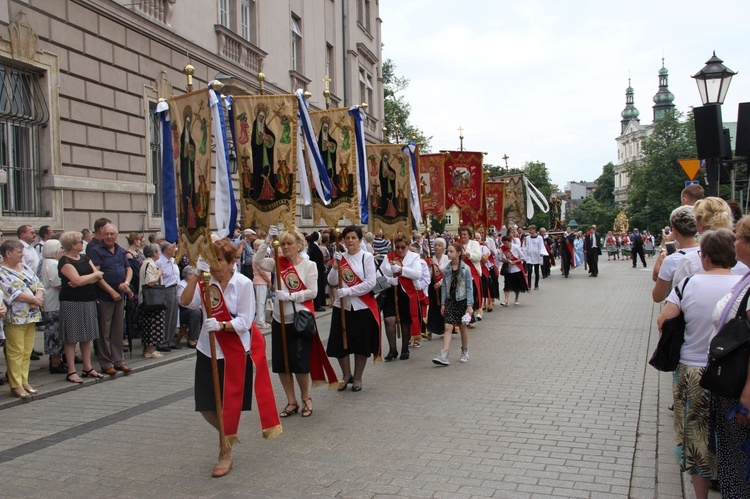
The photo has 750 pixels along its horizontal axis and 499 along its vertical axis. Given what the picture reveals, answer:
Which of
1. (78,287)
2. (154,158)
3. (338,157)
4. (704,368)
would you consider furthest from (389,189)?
(704,368)

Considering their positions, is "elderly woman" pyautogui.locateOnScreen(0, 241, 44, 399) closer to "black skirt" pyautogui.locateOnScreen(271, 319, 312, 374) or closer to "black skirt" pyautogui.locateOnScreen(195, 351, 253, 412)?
"black skirt" pyautogui.locateOnScreen(271, 319, 312, 374)

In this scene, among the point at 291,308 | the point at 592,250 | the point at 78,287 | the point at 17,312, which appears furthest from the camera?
the point at 592,250

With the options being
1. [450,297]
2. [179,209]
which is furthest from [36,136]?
[450,297]

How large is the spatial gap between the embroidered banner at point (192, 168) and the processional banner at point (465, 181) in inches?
414

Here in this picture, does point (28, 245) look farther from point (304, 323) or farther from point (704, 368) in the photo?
point (704, 368)

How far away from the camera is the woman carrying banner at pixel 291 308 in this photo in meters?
6.93

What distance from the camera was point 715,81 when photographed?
361 inches

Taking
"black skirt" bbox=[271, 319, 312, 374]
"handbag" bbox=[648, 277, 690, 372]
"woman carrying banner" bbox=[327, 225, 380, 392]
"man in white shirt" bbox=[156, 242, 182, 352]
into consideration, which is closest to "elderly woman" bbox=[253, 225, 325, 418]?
"black skirt" bbox=[271, 319, 312, 374]

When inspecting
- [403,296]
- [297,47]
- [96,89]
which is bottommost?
[403,296]

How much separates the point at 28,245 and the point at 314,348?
532cm

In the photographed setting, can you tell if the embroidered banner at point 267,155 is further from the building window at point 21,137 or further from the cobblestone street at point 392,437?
the building window at point 21,137

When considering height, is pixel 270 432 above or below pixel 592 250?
below

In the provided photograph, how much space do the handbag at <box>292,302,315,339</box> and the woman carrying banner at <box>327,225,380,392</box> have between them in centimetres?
107

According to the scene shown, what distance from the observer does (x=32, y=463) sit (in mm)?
Answer: 5676
